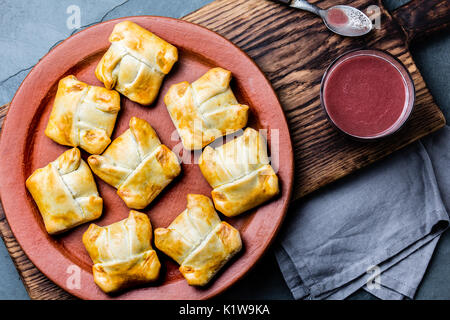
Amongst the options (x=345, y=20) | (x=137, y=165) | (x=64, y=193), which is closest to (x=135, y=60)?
(x=137, y=165)

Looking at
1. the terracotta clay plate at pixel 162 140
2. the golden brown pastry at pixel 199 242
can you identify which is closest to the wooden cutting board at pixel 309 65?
the terracotta clay plate at pixel 162 140

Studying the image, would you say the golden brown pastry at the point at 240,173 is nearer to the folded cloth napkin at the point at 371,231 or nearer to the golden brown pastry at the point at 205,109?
the golden brown pastry at the point at 205,109

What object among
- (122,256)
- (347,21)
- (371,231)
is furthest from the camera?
(371,231)

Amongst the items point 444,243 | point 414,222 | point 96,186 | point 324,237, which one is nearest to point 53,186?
point 96,186

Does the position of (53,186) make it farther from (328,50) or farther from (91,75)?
(328,50)

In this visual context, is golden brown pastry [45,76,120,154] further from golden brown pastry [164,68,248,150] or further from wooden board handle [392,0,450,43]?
wooden board handle [392,0,450,43]

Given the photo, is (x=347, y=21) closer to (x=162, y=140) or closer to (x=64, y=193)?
(x=162, y=140)
